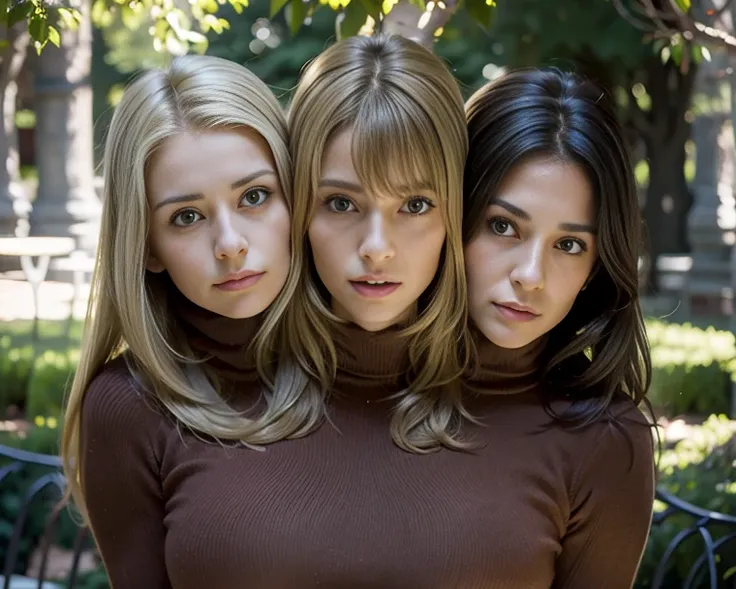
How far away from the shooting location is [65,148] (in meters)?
9.23

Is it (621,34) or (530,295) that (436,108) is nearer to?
(530,295)

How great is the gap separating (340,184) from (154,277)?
421 millimetres

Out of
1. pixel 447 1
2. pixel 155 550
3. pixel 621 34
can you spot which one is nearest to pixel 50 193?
pixel 621 34

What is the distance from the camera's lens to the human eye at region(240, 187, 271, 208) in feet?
6.04

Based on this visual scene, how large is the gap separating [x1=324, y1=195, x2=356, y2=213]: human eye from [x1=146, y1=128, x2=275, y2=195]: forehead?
0.12 meters

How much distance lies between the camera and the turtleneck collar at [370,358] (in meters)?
1.93

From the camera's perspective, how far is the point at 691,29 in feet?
9.84

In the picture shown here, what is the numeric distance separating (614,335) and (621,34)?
6.97 m

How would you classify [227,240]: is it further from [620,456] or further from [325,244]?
[620,456]

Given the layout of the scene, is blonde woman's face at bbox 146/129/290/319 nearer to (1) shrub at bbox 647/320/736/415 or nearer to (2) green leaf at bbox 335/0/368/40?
(2) green leaf at bbox 335/0/368/40

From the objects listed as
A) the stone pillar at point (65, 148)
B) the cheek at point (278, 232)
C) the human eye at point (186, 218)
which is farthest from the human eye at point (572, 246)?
the stone pillar at point (65, 148)

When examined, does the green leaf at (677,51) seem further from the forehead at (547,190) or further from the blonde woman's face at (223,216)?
the blonde woman's face at (223,216)

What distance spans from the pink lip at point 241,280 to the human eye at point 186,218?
0.12m

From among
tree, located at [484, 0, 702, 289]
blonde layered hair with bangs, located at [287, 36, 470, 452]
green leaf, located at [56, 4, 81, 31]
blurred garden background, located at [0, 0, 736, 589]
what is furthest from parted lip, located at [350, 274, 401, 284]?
tree, located at [484, 0, 702, 289]
